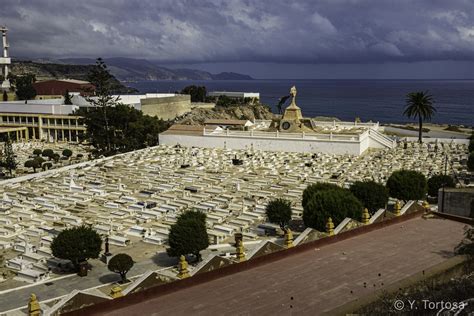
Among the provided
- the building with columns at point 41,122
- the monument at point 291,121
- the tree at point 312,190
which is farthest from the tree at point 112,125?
the tree at point 312,190

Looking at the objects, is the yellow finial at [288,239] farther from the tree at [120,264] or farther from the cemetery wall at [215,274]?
the tree at [120,264]

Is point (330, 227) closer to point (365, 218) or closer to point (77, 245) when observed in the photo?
point (365, 218)

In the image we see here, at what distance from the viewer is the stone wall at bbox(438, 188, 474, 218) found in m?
25.6

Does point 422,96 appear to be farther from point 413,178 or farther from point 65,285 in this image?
point 65,285

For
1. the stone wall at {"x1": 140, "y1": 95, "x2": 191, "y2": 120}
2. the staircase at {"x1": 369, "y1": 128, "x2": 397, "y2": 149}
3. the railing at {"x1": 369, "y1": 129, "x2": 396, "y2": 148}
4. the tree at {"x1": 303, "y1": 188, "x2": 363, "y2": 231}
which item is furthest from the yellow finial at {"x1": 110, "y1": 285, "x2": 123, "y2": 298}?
the stone wall at {"x1": 140, "y1": 95, "x2": 191, "y2": 120}

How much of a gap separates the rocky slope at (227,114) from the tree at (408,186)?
57207mm

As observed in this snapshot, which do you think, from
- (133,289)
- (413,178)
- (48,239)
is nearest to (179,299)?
(133,289)

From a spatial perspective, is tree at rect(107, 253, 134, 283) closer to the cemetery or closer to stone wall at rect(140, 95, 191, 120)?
the cemetery

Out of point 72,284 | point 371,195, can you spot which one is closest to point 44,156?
point 72,284

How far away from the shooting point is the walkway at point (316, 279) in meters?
14.5

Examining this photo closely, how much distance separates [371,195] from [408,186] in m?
3.45

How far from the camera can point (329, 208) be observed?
21859 millimetres

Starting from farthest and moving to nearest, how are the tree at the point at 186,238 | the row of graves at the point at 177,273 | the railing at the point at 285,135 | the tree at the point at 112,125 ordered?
the tree at the point at 112,125 < the railing at the point at 285,135 < the tree at the point at 186,238 < the row of graves at the point at 177,273

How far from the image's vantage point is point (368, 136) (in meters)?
52.5
